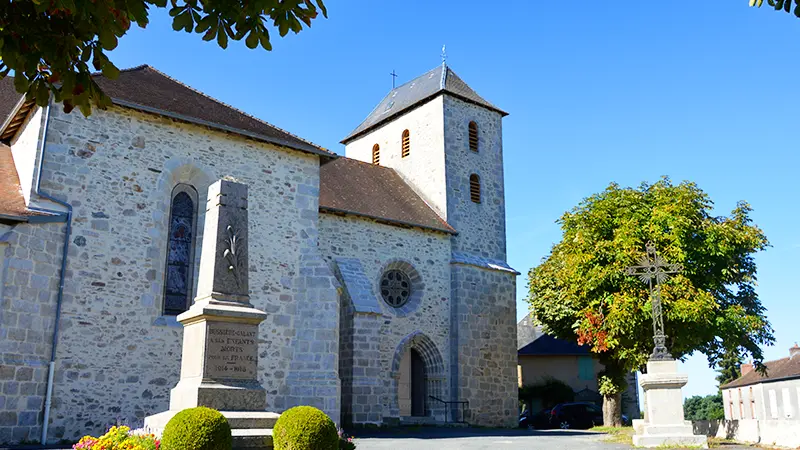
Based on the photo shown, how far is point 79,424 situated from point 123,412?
A: 0.78 metres

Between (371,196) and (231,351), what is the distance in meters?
12.1

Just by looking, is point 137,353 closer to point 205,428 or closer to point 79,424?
point 79,424

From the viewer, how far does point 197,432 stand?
6.57 meters

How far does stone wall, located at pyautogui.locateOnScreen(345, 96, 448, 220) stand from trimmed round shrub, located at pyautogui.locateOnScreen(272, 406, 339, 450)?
14.3m

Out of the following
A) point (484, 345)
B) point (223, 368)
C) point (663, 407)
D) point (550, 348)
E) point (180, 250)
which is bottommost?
point (663, 407)

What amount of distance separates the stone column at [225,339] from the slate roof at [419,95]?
47.9 ft

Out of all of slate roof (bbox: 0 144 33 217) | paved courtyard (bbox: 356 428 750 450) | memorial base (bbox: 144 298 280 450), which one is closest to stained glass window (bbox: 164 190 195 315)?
slate roof (bbox: 0 144 33 217)

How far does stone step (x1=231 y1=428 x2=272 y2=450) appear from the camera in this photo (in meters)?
7.36

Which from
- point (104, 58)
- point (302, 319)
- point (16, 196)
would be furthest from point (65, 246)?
point (104, 58)

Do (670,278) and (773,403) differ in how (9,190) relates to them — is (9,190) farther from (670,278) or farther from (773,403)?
(773,403)

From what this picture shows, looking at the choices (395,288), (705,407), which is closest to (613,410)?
(395,288)

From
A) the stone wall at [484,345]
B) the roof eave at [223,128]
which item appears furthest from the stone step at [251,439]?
the stone wall at [484,345]

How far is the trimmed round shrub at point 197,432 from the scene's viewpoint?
257 inches

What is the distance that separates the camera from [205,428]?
6.62 m
